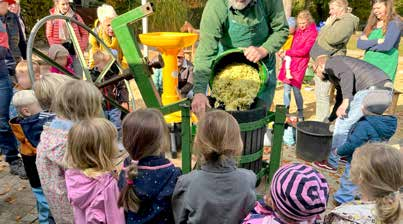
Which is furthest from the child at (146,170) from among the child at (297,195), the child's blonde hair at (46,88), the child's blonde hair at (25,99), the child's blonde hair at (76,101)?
the child's blonde hair at (25,99)

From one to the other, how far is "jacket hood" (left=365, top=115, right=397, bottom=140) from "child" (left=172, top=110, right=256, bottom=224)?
1.56 metres

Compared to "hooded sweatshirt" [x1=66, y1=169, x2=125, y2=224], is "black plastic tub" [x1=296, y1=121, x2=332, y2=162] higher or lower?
lower

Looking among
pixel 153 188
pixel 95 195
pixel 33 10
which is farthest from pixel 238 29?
pixel 33 10

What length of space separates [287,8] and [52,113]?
6782 mm

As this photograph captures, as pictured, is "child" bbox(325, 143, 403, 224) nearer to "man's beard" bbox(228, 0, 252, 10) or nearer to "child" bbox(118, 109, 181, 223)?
"child" bbox(118, 109, 181, 223)

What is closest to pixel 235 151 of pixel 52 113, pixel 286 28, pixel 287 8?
pixel 52 113

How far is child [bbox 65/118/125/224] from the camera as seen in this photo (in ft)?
6.00

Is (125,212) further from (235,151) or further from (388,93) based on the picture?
(388,93)

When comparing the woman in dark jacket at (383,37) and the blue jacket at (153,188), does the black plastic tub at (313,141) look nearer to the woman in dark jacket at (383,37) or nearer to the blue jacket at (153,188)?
the woman in dark jacket at (383,37)

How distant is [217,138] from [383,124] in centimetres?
173

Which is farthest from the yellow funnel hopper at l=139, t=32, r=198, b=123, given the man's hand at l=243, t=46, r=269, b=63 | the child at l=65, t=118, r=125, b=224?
the child at l=65, t=118, r=125, b=224

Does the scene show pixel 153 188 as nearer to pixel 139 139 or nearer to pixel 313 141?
pixel 139 139

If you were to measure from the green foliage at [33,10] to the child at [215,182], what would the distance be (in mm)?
11234

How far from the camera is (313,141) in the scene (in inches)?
159
